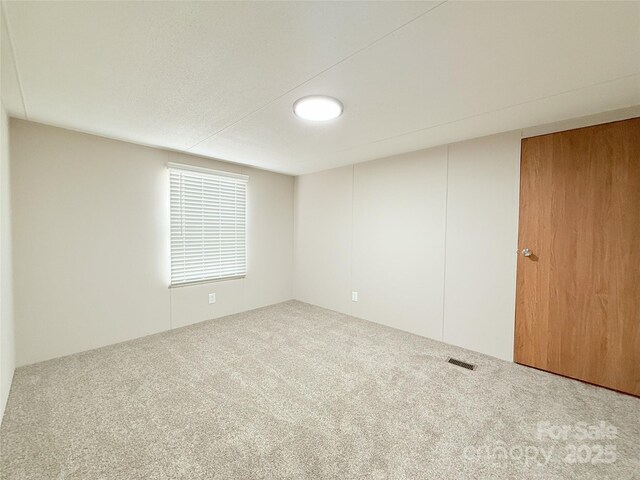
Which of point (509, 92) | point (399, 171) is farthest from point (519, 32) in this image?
point (399, 171)

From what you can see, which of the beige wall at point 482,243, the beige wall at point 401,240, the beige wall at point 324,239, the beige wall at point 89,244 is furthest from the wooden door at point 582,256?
the beige wall at point 89,244

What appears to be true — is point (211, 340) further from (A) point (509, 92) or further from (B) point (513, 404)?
(A) point (509, 92)

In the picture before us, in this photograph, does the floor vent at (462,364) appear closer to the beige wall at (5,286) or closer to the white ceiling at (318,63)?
the white ceiling at (318,63)

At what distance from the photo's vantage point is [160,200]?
312 centimetres

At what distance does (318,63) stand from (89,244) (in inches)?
110

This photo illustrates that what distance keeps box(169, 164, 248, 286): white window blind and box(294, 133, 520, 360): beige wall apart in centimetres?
120

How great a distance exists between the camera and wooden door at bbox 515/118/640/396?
199 centimetres

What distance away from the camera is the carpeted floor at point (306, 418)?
138 cm

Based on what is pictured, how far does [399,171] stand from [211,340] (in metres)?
2.96

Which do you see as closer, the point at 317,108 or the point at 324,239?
the point at 317,108

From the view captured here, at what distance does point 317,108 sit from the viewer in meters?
1.93

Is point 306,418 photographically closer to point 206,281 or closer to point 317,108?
point 317,108

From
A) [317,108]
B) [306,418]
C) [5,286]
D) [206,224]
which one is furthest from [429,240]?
[5,286]

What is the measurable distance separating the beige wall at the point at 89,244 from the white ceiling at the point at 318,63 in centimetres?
41
